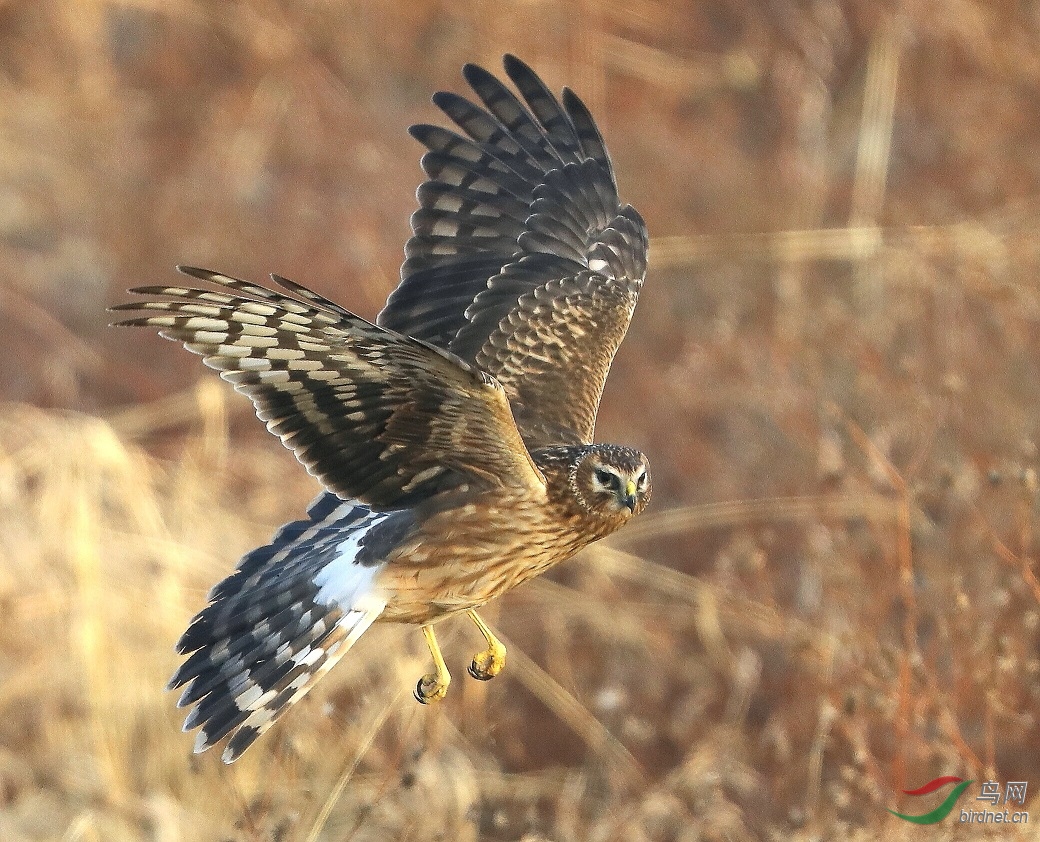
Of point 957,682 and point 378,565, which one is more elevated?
point 378,565

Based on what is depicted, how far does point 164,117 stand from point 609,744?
22.5 ft

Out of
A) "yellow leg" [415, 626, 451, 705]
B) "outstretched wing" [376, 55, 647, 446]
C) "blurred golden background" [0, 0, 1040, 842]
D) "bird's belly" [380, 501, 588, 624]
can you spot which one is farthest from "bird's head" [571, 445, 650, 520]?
"blurred golden background" [0, 0, 1040, 842]

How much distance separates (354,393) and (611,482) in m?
0.69

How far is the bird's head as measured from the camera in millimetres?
3783

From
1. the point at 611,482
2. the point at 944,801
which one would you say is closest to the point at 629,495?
the point at 611,482

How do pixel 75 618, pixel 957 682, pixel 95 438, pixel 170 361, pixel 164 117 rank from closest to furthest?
pixel 957 682 < pixel 75 618 < pixel 95 438 < pixel 170 361 < pixel 164 117

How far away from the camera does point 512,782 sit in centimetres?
588

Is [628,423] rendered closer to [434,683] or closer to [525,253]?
[525,253]

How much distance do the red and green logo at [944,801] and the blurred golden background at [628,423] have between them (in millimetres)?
57

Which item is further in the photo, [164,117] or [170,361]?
[164,117]

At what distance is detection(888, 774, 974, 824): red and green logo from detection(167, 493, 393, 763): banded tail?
172cm

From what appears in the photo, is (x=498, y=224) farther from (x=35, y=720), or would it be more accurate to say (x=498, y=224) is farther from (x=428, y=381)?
(x=35, y=720)

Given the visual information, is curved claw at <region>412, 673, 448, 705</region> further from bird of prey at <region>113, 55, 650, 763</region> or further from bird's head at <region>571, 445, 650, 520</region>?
bird's head at <region>571, 445, 650, 520</region>

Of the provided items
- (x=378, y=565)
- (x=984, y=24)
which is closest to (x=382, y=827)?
(x=378, y=565)
